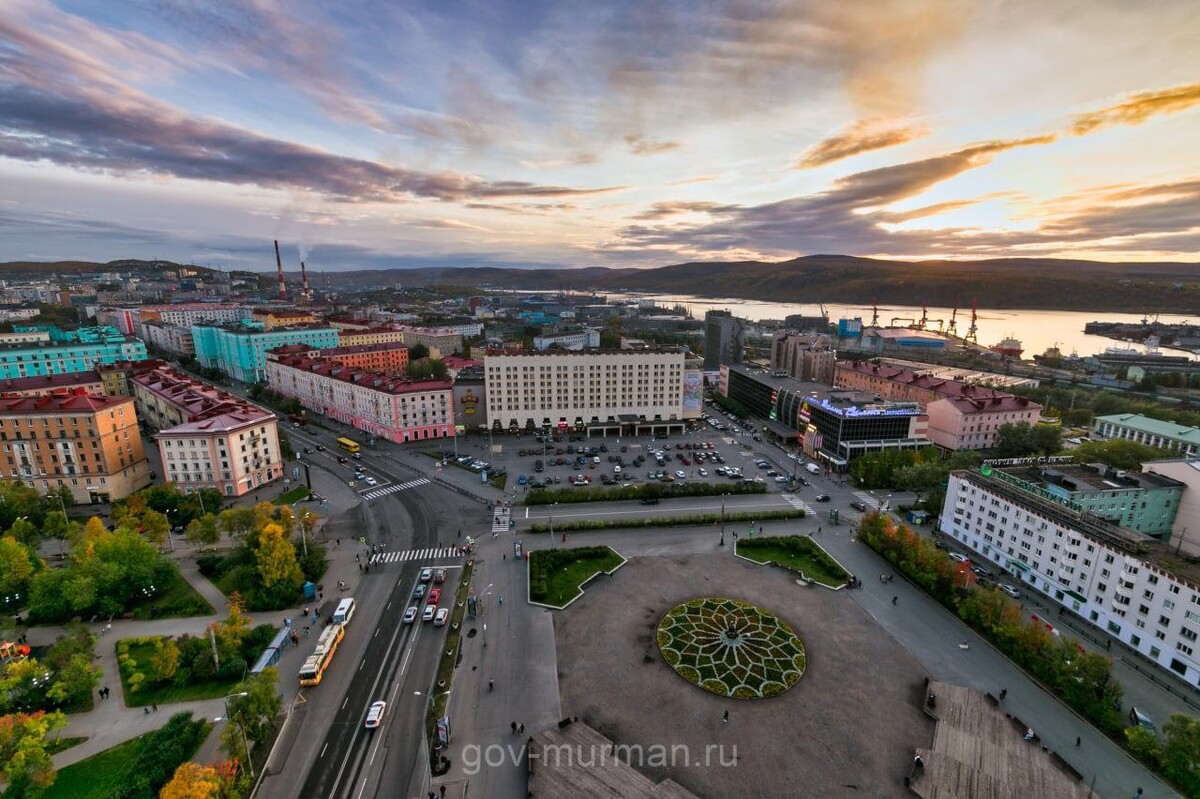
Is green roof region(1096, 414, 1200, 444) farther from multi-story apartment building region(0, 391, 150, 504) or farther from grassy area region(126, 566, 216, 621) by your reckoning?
multi-story apartment building region(0, 391, 150, 504)

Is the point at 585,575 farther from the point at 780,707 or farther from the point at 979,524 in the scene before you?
the point at 979,524

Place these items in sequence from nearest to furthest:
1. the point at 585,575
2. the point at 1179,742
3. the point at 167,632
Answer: the point at 1179,742 < the point at 167,632 < the point at 585,575

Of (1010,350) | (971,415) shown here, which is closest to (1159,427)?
(971,415)

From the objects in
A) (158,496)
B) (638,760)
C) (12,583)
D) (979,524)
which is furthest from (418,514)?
(979,524)

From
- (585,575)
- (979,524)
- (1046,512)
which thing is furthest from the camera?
(979,524)

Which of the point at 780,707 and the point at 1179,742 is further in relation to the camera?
the point at 780,707

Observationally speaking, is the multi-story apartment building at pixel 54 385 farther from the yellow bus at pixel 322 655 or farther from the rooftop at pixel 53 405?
the yellow bus at pixel 322 655

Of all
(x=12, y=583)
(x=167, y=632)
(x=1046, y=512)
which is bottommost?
(x=167, y=632)

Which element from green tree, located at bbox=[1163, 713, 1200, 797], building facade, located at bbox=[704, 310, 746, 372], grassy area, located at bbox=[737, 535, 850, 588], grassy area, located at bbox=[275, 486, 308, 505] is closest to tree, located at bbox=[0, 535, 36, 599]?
grassy area, located at bbox=[275, 486, 308, 505]
